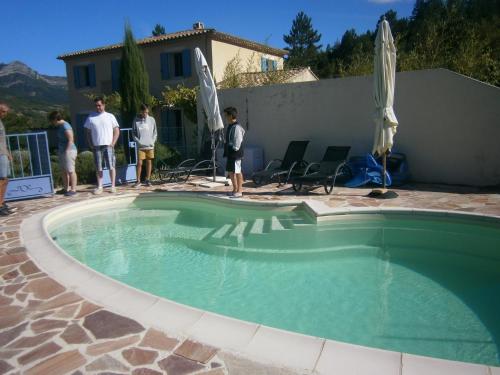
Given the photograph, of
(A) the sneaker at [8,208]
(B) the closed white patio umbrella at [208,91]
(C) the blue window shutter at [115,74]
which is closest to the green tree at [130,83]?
(C) the blue window shutter at [115,74]

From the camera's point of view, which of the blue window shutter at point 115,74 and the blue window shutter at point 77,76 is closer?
the blue window shutter at point 115,74

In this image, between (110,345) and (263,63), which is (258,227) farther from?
(263,63)

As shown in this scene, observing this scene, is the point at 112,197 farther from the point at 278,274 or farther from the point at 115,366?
the point at 115,366

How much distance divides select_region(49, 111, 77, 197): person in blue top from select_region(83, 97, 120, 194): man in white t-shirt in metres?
0.37

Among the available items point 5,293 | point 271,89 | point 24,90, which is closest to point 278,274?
point 5,293

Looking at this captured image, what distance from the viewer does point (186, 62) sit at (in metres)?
18.7

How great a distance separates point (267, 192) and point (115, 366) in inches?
219

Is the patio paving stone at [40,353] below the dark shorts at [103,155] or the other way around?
below

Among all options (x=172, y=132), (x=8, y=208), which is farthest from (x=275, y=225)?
(x=172, y=132)

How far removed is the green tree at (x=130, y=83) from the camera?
1584 cm

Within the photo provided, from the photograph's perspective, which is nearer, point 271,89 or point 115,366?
point 115,366

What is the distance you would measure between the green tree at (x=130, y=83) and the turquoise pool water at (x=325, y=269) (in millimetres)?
9778

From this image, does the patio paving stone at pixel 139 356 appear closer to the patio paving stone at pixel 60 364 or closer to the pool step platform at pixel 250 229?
the patio paving stone at pixel 60 364

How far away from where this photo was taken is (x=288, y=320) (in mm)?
3488
